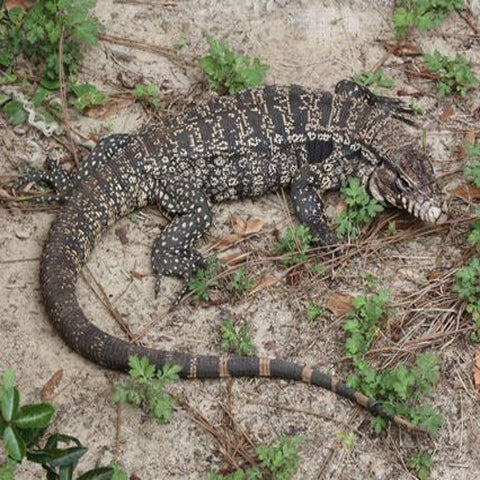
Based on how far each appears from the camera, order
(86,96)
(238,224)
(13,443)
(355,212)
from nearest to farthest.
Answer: (13,443) → (355,212) → (238,224) → (86,96)

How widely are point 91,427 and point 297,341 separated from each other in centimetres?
168

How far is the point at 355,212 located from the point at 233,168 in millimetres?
1157

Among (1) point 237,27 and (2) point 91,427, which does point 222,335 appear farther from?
(1) point 237,27

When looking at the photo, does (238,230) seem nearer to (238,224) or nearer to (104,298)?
(238,224)

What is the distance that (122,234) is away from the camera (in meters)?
6.94

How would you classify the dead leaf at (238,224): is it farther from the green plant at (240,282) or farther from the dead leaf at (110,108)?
the dead leaf at (110,108)

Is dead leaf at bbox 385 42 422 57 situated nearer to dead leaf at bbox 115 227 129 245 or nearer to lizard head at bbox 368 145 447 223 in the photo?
lizard head at bbox 368 145 447 223

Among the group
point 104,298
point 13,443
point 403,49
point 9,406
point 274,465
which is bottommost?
point 274,465

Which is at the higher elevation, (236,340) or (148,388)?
(148,388)

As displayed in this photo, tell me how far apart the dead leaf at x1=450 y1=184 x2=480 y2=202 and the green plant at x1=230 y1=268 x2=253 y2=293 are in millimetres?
2102

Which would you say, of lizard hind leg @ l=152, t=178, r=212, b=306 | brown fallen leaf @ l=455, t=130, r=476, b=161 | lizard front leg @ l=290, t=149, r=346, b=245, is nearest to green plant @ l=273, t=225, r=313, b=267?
lizard front leg @ l=290, t=149, r=346, b=245

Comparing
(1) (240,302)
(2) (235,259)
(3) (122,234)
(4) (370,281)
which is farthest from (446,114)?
(3) (122,234)

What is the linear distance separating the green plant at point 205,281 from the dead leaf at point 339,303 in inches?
37.0

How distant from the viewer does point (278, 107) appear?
727cm
